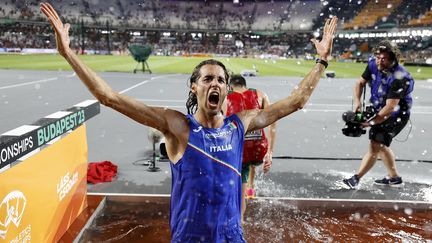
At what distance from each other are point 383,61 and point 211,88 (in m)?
3.92

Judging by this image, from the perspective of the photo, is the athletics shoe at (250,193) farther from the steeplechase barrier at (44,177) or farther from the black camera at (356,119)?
the steeplechase barrier at (44,177)

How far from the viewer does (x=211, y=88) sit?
2525 mm

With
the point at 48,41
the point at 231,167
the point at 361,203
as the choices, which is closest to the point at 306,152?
the point at 361,203

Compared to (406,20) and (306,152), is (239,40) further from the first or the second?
(306,152)

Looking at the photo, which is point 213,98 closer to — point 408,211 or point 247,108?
point 247,108

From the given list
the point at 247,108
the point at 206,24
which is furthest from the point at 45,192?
the point at 206,24

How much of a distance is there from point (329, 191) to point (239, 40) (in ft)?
242

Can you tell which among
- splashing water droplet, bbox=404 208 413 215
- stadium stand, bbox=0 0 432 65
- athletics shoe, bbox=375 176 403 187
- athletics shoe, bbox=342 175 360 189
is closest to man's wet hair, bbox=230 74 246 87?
athletics shoe, bbox=342 175 360 189

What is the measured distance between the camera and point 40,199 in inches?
150

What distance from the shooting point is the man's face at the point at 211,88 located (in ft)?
8.29

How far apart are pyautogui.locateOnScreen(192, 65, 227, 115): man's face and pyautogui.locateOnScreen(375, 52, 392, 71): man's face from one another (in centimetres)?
377

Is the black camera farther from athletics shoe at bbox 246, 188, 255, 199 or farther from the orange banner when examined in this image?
the orange banner

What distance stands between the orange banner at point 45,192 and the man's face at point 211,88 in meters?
1.67

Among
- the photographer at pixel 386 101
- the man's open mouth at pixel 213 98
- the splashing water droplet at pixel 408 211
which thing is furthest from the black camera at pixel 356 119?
the man's open mouth at pixel 213 98
